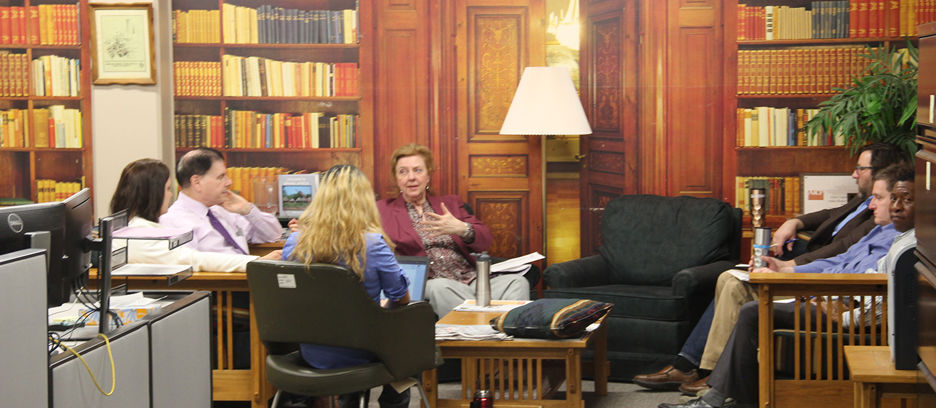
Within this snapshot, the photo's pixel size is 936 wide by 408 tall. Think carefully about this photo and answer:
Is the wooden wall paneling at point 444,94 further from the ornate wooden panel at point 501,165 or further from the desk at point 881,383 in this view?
the desk at point 881,383

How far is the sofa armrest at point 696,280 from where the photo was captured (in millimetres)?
4797

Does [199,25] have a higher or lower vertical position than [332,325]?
higher

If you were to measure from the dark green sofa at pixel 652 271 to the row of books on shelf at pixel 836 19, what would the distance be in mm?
1057

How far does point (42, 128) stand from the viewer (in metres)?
5.92

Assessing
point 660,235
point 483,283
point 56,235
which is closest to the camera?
point 56,235

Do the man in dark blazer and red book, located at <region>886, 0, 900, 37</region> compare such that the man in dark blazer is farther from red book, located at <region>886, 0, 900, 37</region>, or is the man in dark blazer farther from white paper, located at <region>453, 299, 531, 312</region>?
red book, located at <region>886, 0, 900, 37</region>

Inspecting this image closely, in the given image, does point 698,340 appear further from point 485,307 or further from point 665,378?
point 485,307

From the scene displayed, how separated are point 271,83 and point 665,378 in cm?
288

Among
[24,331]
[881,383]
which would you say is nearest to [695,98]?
[881,383]

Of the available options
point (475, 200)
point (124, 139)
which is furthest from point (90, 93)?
point (475, 200)

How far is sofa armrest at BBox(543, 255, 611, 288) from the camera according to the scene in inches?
200

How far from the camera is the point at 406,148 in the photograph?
533 cm

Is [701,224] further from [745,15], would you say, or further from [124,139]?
[124,139]

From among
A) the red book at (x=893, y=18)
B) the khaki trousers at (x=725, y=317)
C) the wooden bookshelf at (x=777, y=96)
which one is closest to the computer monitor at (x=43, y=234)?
the khaki trousers at (x=725, y=317)
